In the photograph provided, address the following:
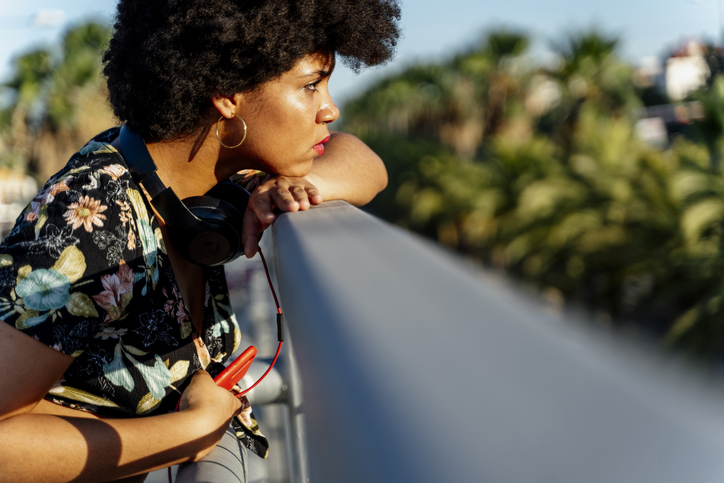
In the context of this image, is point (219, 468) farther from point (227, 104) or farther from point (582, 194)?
point (582, 194)

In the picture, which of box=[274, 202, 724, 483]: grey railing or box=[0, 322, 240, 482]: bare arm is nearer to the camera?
box=[274, 202, 724, 483]: grey railing

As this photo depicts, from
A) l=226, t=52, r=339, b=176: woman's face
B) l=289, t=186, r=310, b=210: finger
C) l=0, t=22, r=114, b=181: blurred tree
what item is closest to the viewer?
l=289, t=186, r=310, b=210: finger

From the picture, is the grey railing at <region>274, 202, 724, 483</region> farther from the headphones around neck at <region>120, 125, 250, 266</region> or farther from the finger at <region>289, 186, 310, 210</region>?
the headphones around neck at <region>120, 125, 250, 266</region>

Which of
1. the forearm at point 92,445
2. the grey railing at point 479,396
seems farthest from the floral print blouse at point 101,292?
the grey railing at point 479,396

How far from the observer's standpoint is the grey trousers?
1.30 metres

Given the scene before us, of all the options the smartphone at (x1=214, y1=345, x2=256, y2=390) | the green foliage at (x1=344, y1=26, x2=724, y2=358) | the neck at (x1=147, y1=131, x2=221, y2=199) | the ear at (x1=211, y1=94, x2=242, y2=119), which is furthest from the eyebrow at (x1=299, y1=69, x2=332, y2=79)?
the green foliage at (x1=344, y1=26, x2=724, y2=358)

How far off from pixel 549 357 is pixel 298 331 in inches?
14.1

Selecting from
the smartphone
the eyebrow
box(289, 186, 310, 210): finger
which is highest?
the eyebrow

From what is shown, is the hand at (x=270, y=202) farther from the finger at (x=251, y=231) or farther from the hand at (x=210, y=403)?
the hand at (x=210, y=403)

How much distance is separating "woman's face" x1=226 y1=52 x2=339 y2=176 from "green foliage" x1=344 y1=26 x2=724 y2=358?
7.39m

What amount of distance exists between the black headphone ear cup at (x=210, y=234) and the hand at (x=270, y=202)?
4cm

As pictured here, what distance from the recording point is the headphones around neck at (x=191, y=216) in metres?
1.46

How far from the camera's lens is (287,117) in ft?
5.26

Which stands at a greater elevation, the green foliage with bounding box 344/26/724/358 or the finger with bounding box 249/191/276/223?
the finger with bounding box 249/191/276/223
